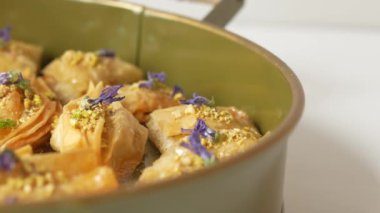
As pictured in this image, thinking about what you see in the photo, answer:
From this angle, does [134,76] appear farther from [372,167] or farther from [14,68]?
[372,167]

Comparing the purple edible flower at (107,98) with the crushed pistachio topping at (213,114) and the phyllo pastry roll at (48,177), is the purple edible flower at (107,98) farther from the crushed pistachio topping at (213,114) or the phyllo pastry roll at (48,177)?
the phyllo pastry roll at (48,177)

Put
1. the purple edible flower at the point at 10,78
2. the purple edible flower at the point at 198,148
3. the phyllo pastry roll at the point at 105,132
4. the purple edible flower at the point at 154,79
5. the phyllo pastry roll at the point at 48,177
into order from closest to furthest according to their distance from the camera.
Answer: the phyllo pastry roll at the point at 48,177 → the purple edible flower at the point at 198,148 → the phyllo pastry roll at the point at 105,132 → the purple edible flower at the point at 10,78 → the purple edible flower at the point at 154,79

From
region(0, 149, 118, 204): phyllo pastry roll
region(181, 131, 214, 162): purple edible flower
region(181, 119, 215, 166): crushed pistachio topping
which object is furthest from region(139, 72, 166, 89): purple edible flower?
region(0, 149, 118, 204): phyllo pastry roll

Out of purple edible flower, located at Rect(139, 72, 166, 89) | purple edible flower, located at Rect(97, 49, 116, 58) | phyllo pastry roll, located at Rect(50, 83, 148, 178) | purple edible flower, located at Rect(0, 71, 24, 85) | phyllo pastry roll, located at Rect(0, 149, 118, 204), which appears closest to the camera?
phyllo pastry roll, located at Rect(0, 149, 118, 204)

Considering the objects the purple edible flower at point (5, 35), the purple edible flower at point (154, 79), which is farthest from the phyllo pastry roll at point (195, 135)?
the purple edible flower at point (5, 35)

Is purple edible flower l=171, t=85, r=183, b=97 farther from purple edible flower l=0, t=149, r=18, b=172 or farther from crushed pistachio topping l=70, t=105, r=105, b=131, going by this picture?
purple edible flower l=0, t=149, r=18, b=172
